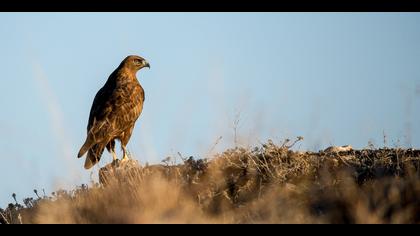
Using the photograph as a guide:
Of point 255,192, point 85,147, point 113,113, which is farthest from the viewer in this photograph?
point 113,113

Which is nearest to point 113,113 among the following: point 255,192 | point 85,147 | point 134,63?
point 85,147

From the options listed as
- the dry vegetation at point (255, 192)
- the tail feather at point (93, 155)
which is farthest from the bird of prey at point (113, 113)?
the dry vegetation at point (255, 192)

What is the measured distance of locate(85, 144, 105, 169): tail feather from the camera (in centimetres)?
1197

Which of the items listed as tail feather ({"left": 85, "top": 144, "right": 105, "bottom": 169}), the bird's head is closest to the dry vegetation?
tail feather ({"left": 85, "top": 144, "right": 105, "bottom": 169})

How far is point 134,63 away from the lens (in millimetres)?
13500

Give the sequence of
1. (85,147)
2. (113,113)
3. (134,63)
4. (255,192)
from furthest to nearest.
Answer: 1. (134,63)
2. (113,113)
3. (85,147)
4. (255,192)

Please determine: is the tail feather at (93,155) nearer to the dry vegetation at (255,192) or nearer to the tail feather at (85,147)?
the tail feather at (85,147)

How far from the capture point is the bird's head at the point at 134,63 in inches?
526

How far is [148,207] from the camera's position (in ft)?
23.2

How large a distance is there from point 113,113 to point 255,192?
4962mm

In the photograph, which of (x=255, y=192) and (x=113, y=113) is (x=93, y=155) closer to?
(x=113, y=113)
